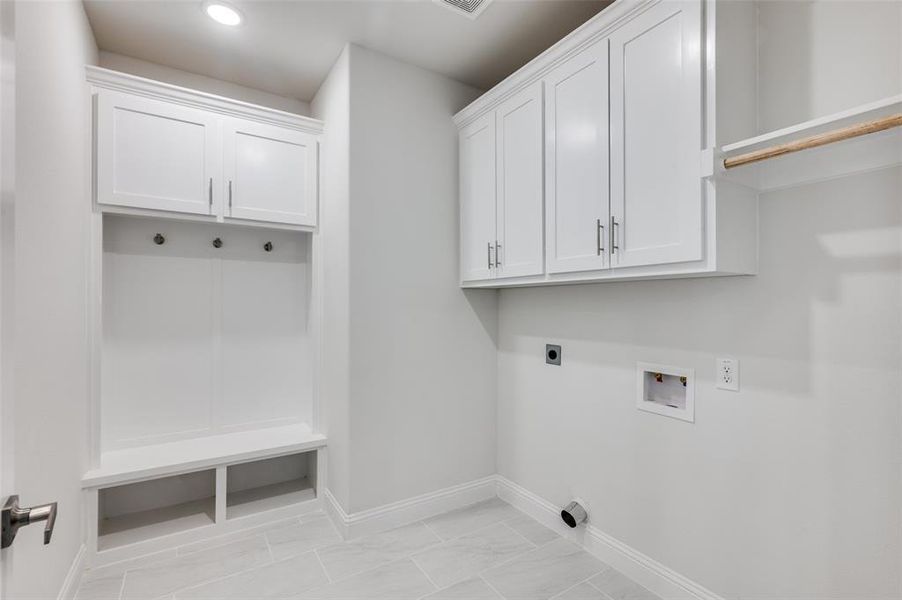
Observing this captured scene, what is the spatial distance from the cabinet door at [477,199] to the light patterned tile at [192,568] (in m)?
1.90

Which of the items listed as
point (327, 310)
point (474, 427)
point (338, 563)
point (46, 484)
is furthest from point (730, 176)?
point (46, 484)

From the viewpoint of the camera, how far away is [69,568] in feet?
6.02

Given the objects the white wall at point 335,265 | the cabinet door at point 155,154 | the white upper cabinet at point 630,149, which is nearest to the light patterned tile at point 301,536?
the white wall at point 335,265

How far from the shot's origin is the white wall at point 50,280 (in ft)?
4.32

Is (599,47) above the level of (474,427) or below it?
above

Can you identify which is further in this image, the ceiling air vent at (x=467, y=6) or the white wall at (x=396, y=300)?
the white wall at (x=396, y=300)

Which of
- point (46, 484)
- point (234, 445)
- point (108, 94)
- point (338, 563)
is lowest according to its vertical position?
point (338, 563)

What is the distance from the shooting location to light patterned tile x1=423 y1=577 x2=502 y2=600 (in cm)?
188

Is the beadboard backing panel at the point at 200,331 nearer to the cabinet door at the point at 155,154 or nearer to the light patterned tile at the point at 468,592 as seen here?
the cabinet door at the point at 155,154

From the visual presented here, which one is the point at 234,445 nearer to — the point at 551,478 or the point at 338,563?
the point at 338,563

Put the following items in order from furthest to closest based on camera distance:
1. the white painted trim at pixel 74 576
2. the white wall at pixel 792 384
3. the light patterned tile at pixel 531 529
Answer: the light patterned tile at pixel 531 529, the white painted trim at pixel 74 576, the white wall at pixel 792 384

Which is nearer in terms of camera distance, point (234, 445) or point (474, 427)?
point (234, 445)

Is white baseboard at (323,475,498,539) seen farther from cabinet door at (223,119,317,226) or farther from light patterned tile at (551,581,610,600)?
cabinet door at (223,119,317,226)

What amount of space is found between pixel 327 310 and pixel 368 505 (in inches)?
46.3
